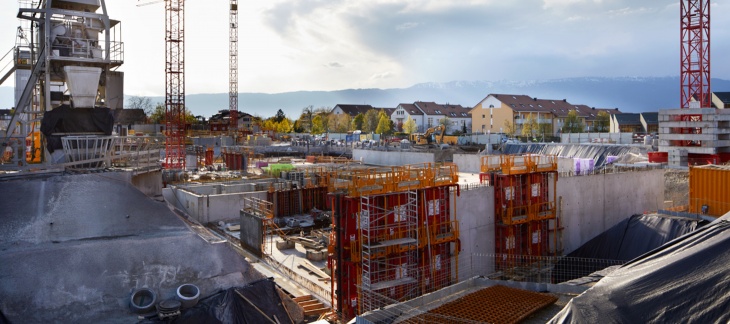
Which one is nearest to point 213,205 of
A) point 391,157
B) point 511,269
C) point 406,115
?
point 511,269

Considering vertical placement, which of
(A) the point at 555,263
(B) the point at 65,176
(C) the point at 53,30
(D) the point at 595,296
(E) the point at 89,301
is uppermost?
(C) the point at 53,30

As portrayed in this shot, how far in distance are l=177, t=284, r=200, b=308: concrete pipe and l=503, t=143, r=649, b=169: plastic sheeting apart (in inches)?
1352

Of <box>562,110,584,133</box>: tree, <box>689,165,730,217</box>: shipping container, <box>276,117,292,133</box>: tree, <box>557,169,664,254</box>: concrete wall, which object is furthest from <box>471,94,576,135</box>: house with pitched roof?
<box>689,165,730,217</box>: shipping container

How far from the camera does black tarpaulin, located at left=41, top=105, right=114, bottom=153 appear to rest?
18.3m

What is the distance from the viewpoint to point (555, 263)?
2256 cm

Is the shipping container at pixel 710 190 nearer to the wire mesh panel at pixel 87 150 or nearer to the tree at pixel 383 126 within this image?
the wire mesh panel at pixel 87 150

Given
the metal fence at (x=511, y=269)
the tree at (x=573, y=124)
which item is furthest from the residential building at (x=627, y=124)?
the metal fence at (x=511, y=269)

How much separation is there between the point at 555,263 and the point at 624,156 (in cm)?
2342

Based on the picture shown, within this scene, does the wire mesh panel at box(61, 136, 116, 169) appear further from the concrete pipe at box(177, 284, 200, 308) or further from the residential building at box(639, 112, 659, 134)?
the residential building at box(639, 112, 659, 134)

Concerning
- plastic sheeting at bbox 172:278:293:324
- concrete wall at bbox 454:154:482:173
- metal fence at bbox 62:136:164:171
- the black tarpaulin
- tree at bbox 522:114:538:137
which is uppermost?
tree at bbox 522:114:538:137

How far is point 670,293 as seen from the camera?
7598 mm

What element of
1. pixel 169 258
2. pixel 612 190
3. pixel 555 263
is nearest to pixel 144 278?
pixel 169 258

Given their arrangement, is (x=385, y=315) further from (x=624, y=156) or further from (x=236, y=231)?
(x=624, y=156)

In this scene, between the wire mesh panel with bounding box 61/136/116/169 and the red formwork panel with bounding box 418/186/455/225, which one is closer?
the wire mesh panel with bounding box 61/136/116/169
